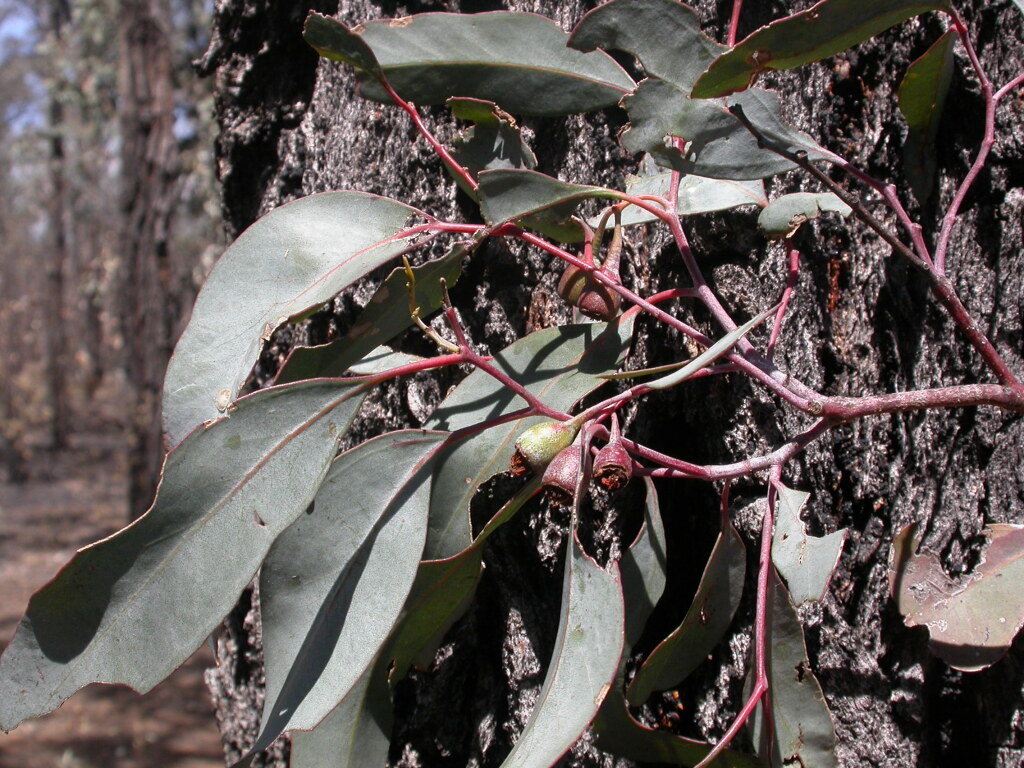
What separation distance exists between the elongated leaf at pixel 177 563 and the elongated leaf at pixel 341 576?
53mm

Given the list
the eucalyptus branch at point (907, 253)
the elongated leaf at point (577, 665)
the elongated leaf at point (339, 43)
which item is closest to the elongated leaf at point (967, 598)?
the eucalyptus branch at point (907, 253)

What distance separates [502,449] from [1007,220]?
687 mm

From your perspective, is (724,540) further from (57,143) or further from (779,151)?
(57,143)

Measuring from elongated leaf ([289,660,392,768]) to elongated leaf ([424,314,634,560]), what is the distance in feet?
0.56

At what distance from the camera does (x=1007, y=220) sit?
1052mm

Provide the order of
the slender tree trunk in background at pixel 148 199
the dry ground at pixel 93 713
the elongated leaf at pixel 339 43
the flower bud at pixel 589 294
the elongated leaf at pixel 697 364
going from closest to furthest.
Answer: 1. the elongated leaf at pixel 697 364
2. the elongated leaf at pixel 339 43
3. the flower bud at pixel 589 294
4. the slender tree trunk in background at pixel 148 199
5. the dry ground at pixel 93 713

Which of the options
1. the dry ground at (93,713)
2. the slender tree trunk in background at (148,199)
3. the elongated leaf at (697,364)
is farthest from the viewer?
the dry ground at (93,713)

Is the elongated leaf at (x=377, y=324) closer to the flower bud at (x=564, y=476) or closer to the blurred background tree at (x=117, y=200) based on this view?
the flower bud at (x=564, y=476)

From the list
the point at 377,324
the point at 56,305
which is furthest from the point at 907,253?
the point at 56,305

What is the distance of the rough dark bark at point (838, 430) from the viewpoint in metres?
1.00

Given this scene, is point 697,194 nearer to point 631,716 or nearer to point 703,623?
point 703,623

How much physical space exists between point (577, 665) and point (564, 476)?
0.17 metres

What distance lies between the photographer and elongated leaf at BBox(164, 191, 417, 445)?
847 mm

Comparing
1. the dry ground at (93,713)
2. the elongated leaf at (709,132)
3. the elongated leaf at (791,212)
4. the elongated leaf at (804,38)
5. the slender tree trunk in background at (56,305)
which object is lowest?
the dry ground at (93,713)
